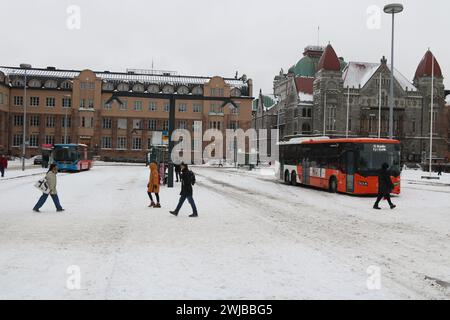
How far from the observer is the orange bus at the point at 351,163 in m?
21.2

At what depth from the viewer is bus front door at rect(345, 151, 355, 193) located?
844 inches

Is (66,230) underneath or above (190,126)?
underneath

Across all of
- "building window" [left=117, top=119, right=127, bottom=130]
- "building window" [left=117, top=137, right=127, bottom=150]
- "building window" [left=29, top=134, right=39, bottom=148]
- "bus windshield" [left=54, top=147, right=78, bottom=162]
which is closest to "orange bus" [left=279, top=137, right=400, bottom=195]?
"bus windshield" [left=54, top=147, right=78, bottom=162]

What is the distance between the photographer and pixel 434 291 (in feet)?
20.5

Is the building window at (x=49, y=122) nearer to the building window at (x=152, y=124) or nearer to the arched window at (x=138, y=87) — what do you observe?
the arched window at (x=138, y=87)

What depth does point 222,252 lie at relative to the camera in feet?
28.6

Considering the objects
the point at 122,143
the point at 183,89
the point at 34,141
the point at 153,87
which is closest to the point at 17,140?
the point at 34,141

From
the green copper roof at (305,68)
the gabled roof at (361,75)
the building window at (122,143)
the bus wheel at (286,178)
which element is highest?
the green copper roof at (305,68)

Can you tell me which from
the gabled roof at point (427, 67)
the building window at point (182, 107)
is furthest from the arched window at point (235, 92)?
the gabled roof at point (427, 67)

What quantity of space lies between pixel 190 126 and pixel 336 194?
63.7 m

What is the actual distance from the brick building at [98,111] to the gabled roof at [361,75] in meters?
20.0
